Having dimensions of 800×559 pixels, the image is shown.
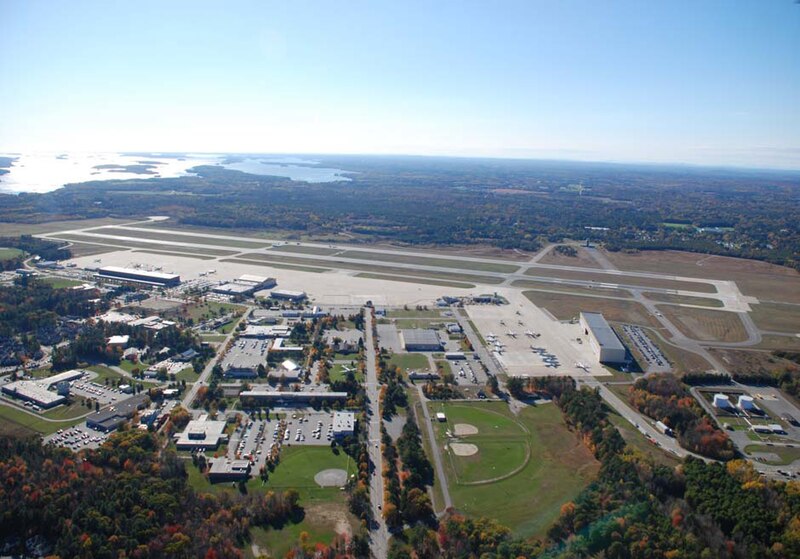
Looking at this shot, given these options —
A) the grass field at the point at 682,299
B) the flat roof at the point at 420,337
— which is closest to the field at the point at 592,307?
the grass field at the point at 682,299

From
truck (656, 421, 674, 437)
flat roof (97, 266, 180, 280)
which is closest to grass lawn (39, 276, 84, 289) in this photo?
flat roof (97, 266, 180, 280)

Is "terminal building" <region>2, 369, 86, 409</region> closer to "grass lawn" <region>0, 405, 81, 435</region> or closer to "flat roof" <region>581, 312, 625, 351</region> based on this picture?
"grass lawn" <region>0, 405, 81, 435</region>

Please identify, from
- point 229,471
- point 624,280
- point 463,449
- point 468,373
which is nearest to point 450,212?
point 624,280

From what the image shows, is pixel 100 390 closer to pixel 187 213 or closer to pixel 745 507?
pixel 745 507

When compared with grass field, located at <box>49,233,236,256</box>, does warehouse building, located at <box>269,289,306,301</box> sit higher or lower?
higher

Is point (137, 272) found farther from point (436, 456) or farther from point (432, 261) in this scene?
point (436, 456)

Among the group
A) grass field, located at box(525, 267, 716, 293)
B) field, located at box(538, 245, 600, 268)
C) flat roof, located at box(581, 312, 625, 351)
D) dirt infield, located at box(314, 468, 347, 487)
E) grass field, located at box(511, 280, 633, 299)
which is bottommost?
field, located at box(538, 245, 600, 268)

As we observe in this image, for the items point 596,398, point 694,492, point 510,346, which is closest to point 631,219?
point 510,346
